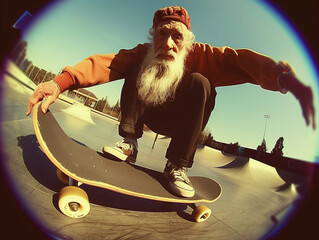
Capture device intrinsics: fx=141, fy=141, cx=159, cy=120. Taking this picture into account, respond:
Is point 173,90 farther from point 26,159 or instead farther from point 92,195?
point 26,159

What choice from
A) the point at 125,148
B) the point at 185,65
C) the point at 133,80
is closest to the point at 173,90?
the point at 185,65

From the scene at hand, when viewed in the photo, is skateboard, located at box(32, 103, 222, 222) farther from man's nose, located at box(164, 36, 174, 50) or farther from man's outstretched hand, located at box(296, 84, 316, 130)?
man's nose, located at box(164, 36, 174, 50)

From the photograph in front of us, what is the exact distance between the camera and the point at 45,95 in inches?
32.7

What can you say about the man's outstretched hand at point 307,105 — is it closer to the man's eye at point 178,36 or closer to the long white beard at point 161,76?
the long white beard at point 161,76

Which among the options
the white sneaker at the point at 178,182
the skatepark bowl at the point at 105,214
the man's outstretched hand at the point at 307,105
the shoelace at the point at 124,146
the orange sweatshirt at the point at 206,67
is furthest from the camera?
the shoelace at the point at 124,146

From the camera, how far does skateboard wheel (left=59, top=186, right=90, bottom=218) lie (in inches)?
23.5

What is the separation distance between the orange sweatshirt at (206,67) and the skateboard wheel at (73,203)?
2.27ft

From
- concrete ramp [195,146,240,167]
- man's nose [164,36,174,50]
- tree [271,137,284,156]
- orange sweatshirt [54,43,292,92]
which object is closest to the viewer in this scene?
orange sweatshirt [54,43,292,92]

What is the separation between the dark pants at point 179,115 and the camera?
104 centimetres

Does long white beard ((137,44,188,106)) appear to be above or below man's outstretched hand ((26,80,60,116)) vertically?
above

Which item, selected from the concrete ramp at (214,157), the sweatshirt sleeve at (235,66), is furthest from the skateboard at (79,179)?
the concrete ramp at (214,157)

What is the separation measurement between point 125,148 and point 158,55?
0.94 metres

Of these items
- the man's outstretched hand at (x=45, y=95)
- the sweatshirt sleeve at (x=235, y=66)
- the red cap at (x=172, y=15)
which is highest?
the red cap at (x=172, y=15)

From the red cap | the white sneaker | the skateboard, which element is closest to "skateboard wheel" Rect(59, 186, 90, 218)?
the skateboard
